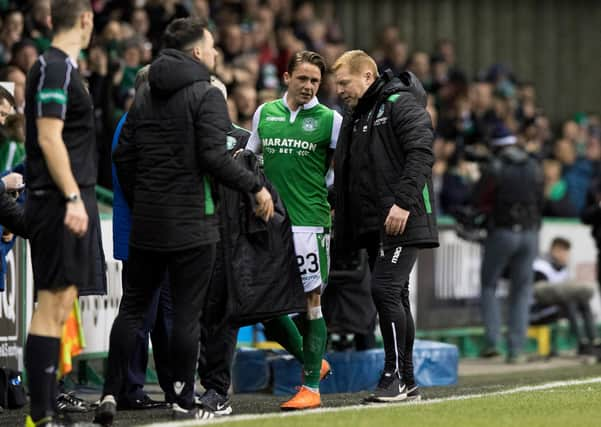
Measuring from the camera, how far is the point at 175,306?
26.6 ft

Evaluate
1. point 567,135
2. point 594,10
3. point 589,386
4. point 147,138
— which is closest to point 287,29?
point 567,135

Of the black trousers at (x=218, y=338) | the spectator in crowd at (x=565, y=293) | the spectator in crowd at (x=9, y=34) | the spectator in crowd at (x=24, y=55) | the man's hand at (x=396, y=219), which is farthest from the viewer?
the spectator in crowd at (x=565, y=293)

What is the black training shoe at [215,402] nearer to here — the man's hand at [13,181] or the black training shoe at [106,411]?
the black training shoe at [106,411]

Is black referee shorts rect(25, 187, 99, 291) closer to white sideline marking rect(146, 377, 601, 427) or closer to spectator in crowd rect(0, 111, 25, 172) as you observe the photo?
white sideline marking rect(146, 377, 601, 427)

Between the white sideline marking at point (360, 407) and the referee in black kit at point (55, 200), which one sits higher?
the referee in black kit at point (55, 200)

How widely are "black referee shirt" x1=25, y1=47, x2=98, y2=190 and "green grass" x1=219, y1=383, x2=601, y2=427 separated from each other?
5.00 feet

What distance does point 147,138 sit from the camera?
805cm

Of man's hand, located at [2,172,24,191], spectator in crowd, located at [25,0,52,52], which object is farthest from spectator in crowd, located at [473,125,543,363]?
man's hand, located at [2,172,24,191]

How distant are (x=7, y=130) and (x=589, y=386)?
4.56m

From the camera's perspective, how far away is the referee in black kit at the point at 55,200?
7402mm

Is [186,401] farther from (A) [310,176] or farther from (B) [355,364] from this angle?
(B) [355,364]

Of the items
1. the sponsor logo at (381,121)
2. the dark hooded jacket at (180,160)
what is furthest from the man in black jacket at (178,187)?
the sponsor logo at (381,121)

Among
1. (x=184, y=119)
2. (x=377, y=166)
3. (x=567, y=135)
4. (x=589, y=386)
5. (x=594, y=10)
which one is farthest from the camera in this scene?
(x=594, y=10)

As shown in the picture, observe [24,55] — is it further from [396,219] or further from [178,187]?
[178,187]
